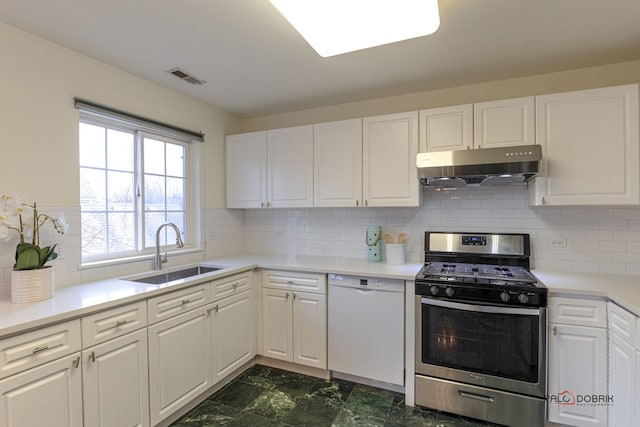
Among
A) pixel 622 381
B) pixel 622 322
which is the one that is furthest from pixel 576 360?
pixel 622 322

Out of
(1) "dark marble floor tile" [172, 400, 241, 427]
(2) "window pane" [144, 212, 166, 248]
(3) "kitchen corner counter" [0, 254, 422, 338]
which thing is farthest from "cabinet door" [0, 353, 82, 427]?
(2) "window pane" [144, 212, 166, 248]

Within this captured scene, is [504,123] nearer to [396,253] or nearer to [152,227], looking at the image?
[396,253]

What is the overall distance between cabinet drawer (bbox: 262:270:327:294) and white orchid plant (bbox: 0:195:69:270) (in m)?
1.48

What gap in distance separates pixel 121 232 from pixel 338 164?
71.1 inches

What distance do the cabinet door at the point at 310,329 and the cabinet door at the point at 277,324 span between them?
0.06 metres

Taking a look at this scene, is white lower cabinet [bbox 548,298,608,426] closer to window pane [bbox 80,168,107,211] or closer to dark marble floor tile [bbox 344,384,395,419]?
dark marble floor tile [bbox 344,384,395,419]

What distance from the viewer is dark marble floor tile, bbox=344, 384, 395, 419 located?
220cm

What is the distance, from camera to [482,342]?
2.08m

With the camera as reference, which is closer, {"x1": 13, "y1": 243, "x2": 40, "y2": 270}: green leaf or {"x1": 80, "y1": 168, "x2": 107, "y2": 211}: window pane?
{"x1": 13, "y1": 243, "x2": 40, "y2": 270}: green leaf

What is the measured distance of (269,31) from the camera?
73.0 inches

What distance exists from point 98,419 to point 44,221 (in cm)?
112

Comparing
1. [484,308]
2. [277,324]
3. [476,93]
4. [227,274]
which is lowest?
[277,324]

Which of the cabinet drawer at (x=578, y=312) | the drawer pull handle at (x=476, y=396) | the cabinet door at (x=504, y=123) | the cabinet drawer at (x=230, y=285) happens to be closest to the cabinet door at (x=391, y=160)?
the cabinet door at (x=504, y=123)

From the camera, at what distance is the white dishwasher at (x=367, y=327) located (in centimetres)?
234
